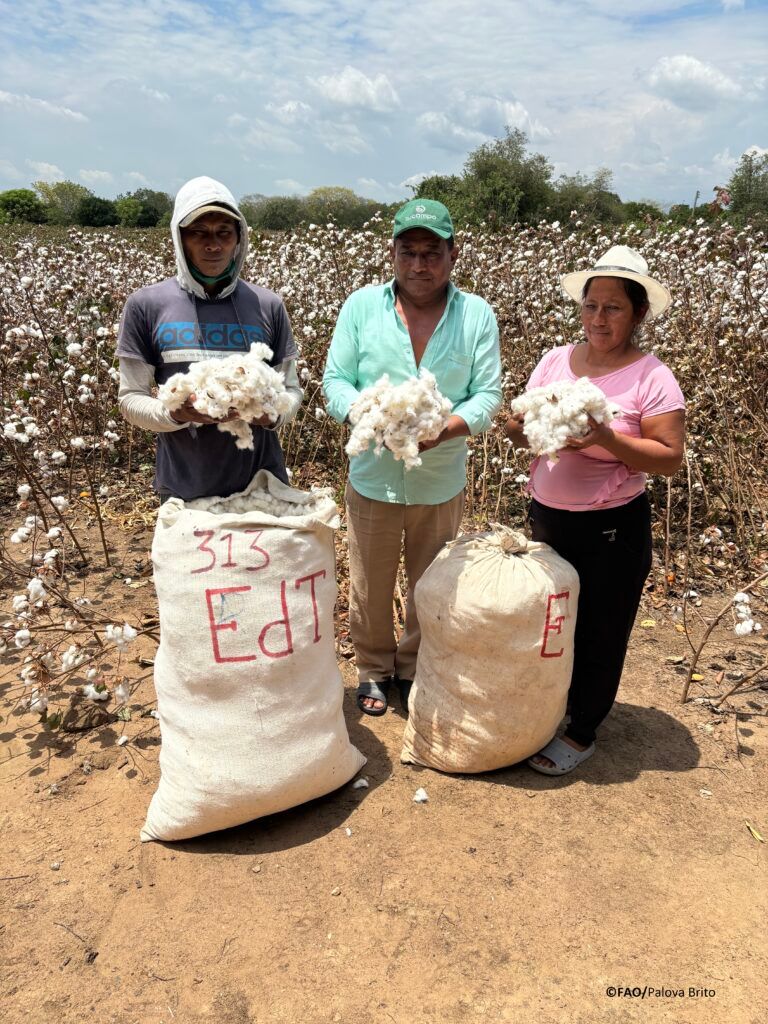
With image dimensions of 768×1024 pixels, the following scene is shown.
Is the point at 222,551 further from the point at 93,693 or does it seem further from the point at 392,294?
the point at 392,294

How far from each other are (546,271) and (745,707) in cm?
359

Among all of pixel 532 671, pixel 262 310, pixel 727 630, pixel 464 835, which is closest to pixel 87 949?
pixel 464 835

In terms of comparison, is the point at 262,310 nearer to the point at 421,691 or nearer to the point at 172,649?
the point at 172,649

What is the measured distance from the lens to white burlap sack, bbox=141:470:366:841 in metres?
2.00

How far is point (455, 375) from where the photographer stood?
7.60 feet

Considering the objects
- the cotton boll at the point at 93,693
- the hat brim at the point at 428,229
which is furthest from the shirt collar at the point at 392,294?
the cotton boll at the point at 93,693

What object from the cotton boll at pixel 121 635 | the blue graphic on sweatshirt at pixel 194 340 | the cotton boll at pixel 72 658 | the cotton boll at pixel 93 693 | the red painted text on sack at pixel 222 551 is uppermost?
the blue graphic on sweatshirt at pixel 194 340

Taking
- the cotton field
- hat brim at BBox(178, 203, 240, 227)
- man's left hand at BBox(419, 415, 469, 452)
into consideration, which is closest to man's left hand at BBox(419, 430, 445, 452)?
man's left hand at BBox(419, 415, 469, 452)

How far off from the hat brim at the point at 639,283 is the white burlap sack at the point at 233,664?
108 cm

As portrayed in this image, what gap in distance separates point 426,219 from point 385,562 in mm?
1192

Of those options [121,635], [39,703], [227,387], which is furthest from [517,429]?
[39,703]

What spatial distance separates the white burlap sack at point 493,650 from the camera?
2152 millimetres

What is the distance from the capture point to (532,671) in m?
2.19

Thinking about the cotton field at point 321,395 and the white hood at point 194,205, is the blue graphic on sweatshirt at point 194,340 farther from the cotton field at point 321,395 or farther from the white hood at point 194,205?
the cotton field at point 321,395
